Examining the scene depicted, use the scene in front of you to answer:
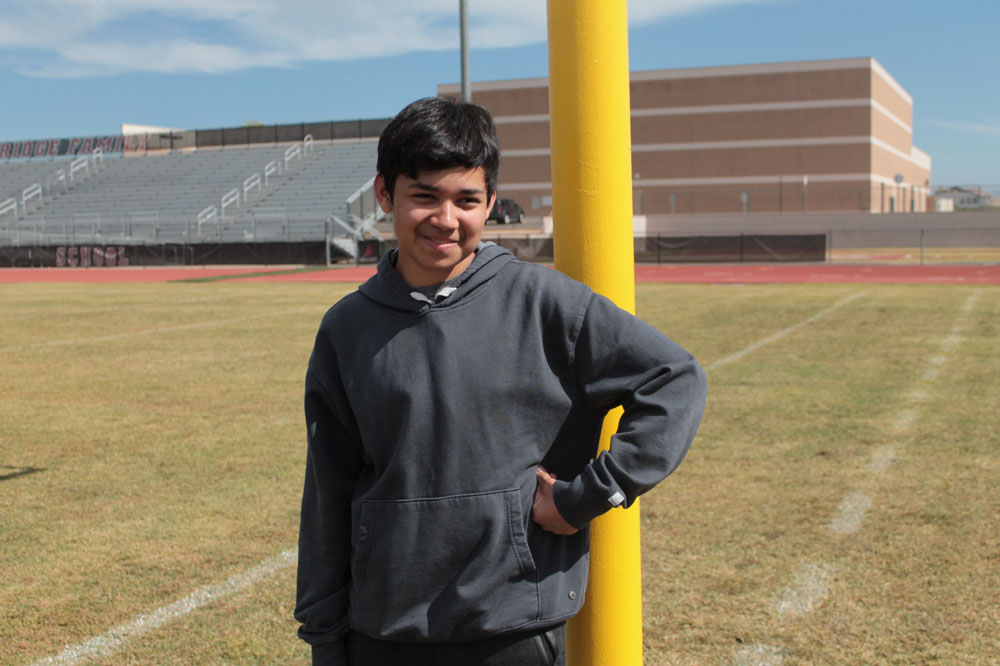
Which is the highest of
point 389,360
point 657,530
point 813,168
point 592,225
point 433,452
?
point 813,168

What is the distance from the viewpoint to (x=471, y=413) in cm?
183

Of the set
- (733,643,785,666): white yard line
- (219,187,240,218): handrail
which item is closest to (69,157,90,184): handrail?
(219,187,240,218): handrail

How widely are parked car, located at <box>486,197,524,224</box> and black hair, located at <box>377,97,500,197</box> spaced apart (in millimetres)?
42374

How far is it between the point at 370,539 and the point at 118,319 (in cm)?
1528

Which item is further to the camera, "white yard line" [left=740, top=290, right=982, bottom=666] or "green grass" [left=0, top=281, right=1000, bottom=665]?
"green grass" [left=0, top=281, right=1000, bottom=665]

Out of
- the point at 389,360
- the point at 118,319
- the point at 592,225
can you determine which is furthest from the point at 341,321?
the point at 118,319

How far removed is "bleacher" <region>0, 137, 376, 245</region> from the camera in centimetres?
4603

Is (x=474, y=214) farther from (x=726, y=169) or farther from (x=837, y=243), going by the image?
(x=726, y=169)

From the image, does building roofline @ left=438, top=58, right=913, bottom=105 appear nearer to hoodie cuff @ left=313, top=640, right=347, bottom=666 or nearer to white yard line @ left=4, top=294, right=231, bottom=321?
white yard line @ left=4, top=294, right=231, bottom=321

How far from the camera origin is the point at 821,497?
533 centimetres

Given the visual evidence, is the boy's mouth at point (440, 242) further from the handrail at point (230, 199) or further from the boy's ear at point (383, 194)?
the handrail at point (230, 199)

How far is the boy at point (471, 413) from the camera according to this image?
5.99 ft

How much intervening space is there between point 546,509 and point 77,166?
218 feet

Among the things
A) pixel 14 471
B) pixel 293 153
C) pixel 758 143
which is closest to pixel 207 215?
pixel 293 153
